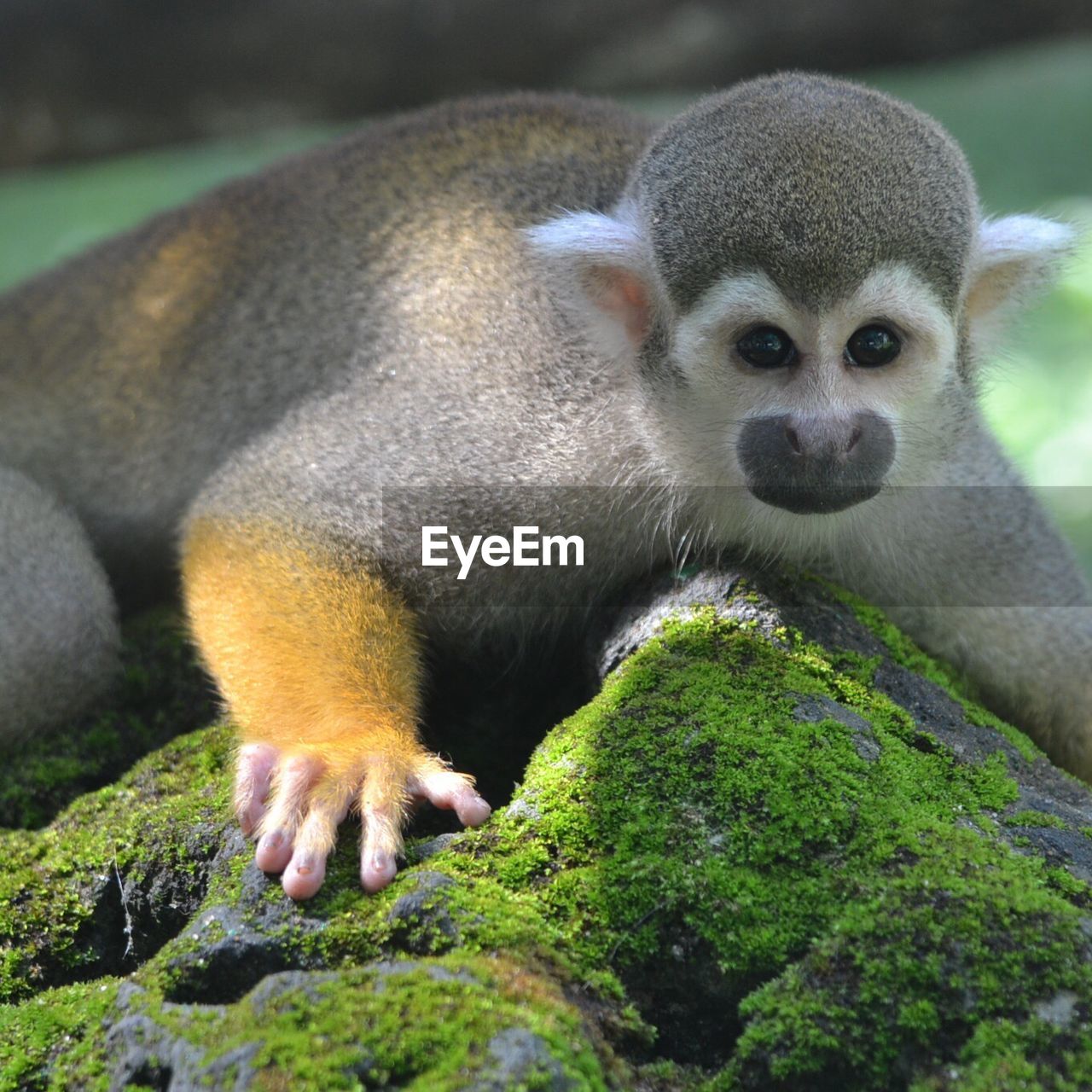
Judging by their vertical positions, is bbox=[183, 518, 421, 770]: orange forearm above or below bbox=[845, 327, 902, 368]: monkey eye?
below

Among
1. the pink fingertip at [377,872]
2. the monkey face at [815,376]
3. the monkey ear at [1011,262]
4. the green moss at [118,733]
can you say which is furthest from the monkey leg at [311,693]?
the monkey ear at [1011,262]

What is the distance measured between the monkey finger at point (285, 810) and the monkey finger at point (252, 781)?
23 millimetres

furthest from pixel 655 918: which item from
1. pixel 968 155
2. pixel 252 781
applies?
pixel 968 155

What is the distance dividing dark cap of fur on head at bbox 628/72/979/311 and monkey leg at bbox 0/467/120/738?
6.50 ft

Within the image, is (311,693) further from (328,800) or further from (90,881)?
(90,881)

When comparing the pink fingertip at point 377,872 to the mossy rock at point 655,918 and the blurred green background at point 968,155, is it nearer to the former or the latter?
the mossy rock at point 655,918

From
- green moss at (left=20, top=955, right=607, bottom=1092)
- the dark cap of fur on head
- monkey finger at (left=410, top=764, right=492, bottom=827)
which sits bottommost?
monkey finger at (left=410, top=764, right=492, bottom=827)

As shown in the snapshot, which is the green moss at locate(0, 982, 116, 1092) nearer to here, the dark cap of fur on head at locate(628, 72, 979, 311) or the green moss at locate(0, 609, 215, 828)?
the green moss at locate(0, 609, 215, 828)

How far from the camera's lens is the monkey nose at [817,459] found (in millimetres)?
2916

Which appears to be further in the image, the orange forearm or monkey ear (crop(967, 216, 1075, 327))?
monkey ear (crop(967, 216, 1075, 327))

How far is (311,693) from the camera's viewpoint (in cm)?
323

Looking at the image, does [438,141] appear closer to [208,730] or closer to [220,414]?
[220,414]

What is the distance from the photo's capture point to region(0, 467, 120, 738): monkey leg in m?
3.76

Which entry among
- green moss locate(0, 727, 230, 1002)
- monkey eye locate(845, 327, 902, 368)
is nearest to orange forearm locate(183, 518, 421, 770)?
green moss locate(0, 727, 230, 1002)
